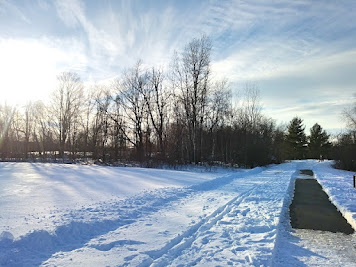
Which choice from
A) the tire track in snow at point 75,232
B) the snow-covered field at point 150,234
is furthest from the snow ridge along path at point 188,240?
the tire track in snow at point 75,232

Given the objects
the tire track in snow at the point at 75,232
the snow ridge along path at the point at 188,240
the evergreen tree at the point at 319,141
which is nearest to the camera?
the tire track in snow at the point at 75,232

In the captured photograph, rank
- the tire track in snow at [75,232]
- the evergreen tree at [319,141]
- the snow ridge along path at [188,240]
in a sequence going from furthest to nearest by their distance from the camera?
the evergreen tree at [319,141], the snow ridge along path at [188,240], the tire track in snow at [75,232]

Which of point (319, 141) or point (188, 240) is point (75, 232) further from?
point (319, 141)

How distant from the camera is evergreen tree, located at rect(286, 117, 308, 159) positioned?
243 feet

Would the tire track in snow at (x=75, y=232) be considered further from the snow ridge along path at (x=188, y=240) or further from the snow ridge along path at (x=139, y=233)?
the snow ridge along path at (x=188, y=240)

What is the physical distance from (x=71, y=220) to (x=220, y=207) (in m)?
5.05

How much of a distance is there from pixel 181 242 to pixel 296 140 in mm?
A: 77243

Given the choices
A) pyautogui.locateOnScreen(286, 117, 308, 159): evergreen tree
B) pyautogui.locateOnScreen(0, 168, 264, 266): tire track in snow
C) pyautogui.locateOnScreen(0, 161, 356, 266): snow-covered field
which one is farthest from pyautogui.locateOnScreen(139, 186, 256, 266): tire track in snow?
pyautogui.locateOnScreen(286, 117, 308, 159): evergreen tree

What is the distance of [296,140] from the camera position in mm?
75125

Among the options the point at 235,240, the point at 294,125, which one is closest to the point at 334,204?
the point at 235,240

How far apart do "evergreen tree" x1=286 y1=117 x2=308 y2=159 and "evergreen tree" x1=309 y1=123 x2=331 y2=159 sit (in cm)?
257

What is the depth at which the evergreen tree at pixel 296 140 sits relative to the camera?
74200mm

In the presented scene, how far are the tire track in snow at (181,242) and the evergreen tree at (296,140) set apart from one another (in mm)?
71445

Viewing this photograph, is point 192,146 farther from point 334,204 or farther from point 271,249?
point 271,249
